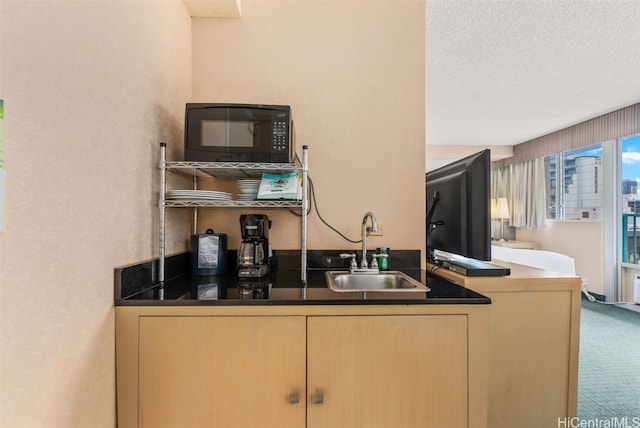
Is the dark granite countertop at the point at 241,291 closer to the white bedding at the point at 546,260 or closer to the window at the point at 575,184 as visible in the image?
the white bedding at the point at 546,260

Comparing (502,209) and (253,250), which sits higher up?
(502,209)

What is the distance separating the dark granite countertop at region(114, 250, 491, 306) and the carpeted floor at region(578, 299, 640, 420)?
4.89 ft

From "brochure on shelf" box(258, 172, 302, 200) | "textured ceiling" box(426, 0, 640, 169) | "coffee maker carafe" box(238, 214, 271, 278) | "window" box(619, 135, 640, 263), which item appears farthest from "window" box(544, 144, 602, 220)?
"coffee maker carafe" box(238, 214, 271, 278)

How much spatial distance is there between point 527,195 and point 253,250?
5.72m

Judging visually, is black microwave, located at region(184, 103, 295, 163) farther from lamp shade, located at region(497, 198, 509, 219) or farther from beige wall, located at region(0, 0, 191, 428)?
lamp shade, located at region(497, 198, 509, 219)

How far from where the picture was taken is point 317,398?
1073 mm

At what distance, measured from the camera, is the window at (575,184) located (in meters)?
4.36

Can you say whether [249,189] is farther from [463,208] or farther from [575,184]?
[575,184]

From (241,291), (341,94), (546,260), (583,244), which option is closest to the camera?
(241,291)

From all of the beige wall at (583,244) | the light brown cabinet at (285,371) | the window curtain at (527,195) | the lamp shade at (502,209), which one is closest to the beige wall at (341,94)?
the light brown cabinet at (285,371)

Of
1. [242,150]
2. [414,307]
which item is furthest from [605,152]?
[242,150]

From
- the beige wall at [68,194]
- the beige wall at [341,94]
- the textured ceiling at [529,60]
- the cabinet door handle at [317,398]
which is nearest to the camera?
the beige wall at [68,194]

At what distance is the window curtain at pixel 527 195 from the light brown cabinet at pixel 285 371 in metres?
5.31

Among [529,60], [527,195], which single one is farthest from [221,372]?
[527,195]
